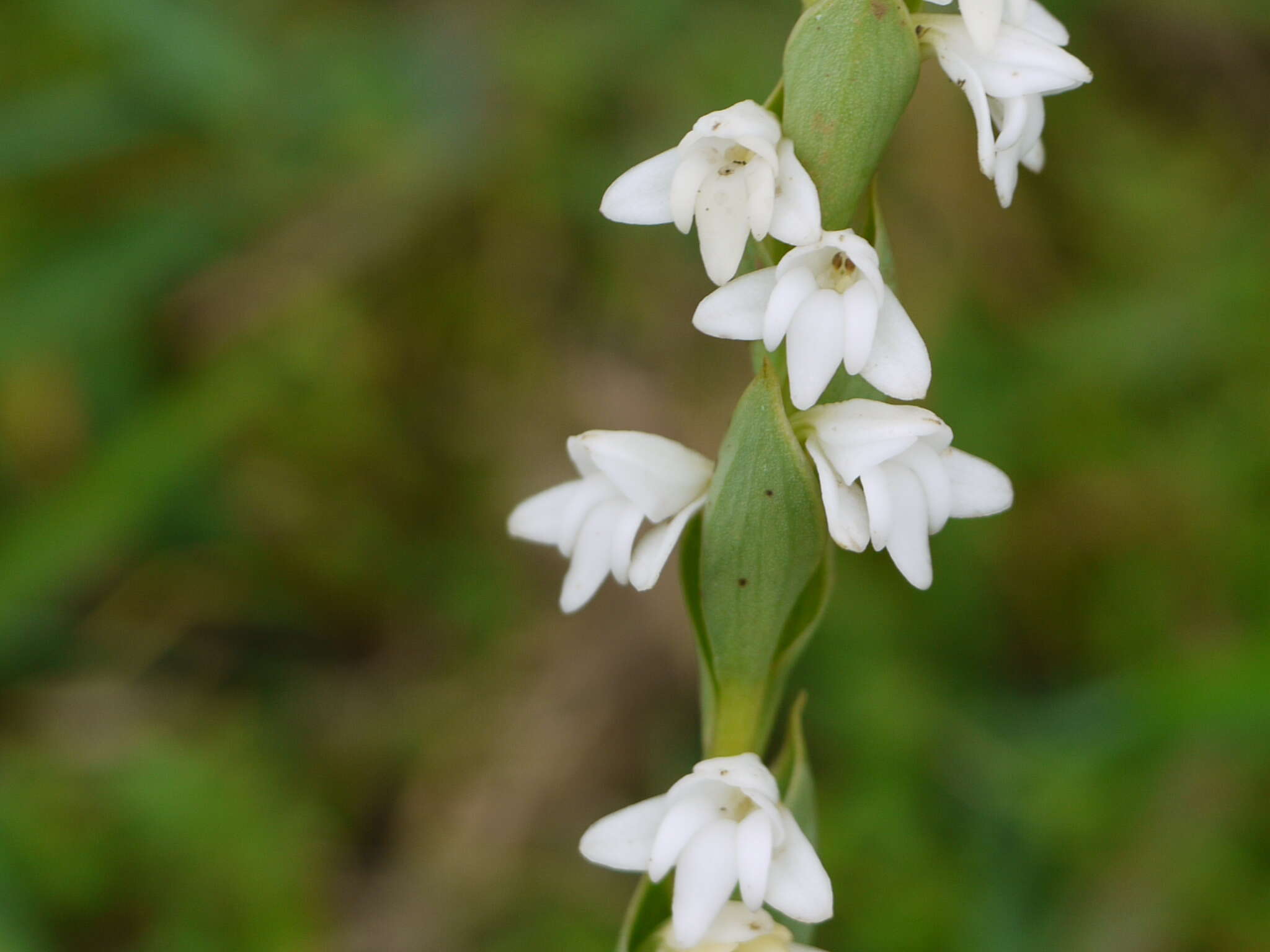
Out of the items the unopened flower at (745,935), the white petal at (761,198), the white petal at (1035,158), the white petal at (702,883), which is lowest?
the unopened flower at (745,935)

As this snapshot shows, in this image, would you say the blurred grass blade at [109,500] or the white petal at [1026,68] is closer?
the white petal at [1026,68]

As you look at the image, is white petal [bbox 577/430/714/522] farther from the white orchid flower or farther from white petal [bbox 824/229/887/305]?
the white orchid flower

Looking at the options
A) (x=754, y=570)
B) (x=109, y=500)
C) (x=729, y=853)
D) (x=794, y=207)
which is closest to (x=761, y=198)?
(x=794, y=207)

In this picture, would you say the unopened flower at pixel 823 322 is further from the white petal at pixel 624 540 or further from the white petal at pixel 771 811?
the white petal at pixel 771 811

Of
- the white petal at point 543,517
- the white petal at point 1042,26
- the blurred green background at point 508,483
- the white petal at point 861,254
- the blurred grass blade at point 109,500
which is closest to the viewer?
the white petal at point 861,254

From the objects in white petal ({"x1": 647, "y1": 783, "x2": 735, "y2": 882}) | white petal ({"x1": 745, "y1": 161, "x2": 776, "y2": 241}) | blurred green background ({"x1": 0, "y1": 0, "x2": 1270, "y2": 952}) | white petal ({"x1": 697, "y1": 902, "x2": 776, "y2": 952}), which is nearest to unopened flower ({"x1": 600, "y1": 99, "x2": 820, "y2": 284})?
white petal ({"x1": 745, "y1": 161, "x2": 776, "y2": 241})

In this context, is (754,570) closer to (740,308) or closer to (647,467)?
(647,467)

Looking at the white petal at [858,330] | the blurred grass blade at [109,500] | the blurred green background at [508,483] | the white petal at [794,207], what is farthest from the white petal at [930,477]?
the blurred grass blade at [109,500]
